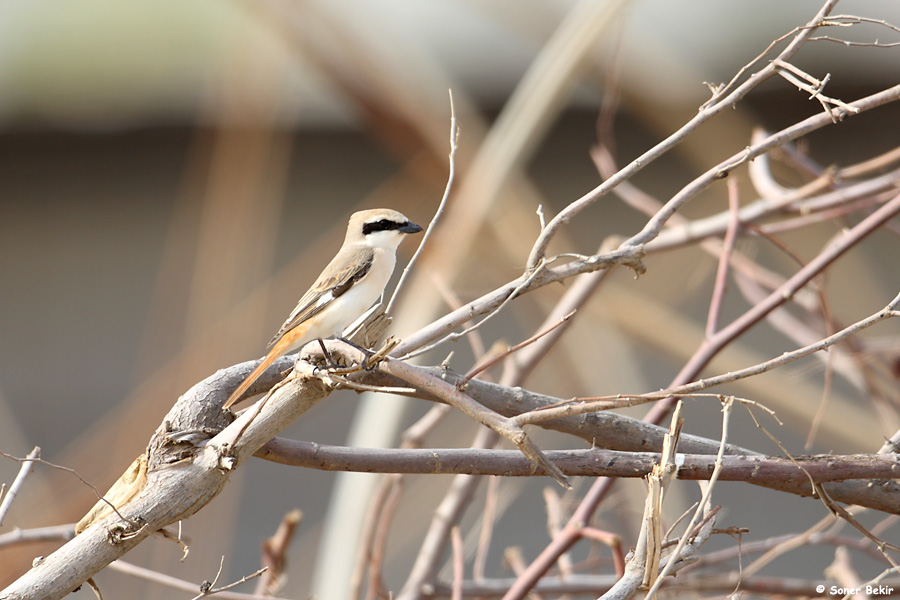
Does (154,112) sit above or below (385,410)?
above

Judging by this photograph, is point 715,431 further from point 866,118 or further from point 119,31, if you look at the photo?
point 119,31

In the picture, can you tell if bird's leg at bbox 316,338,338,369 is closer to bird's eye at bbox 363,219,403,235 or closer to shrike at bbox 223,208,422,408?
shrike at bbox 223,208,422,408

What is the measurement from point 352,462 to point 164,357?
1514mm

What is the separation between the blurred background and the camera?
4.99 ft

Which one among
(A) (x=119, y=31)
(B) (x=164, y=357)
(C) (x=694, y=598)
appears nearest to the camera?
(C) (x=694, y=598)

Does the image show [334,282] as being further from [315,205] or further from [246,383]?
[315,205]

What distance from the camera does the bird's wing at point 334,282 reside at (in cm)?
129

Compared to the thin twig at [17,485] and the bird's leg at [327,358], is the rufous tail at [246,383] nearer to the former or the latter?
the bird's leg at [327,358]

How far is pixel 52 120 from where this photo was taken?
3.58 m

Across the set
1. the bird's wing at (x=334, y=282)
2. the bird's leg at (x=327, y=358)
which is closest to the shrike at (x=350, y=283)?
the bird's wing at (x=334, y=282)

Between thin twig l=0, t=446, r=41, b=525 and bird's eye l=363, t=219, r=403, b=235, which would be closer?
thin twig l=0, t=446, r=41, b=525

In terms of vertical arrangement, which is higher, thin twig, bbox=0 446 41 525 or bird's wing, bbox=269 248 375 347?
bird's wing, bbox=269 248 375 347

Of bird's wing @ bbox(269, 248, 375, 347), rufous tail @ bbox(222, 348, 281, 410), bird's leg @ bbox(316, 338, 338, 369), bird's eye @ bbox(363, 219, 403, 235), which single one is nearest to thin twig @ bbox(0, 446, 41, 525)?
rufous tail @ bbox(222, 348, 281, 410)

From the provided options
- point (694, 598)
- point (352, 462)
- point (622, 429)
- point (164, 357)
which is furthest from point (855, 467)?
point (164, 357)
